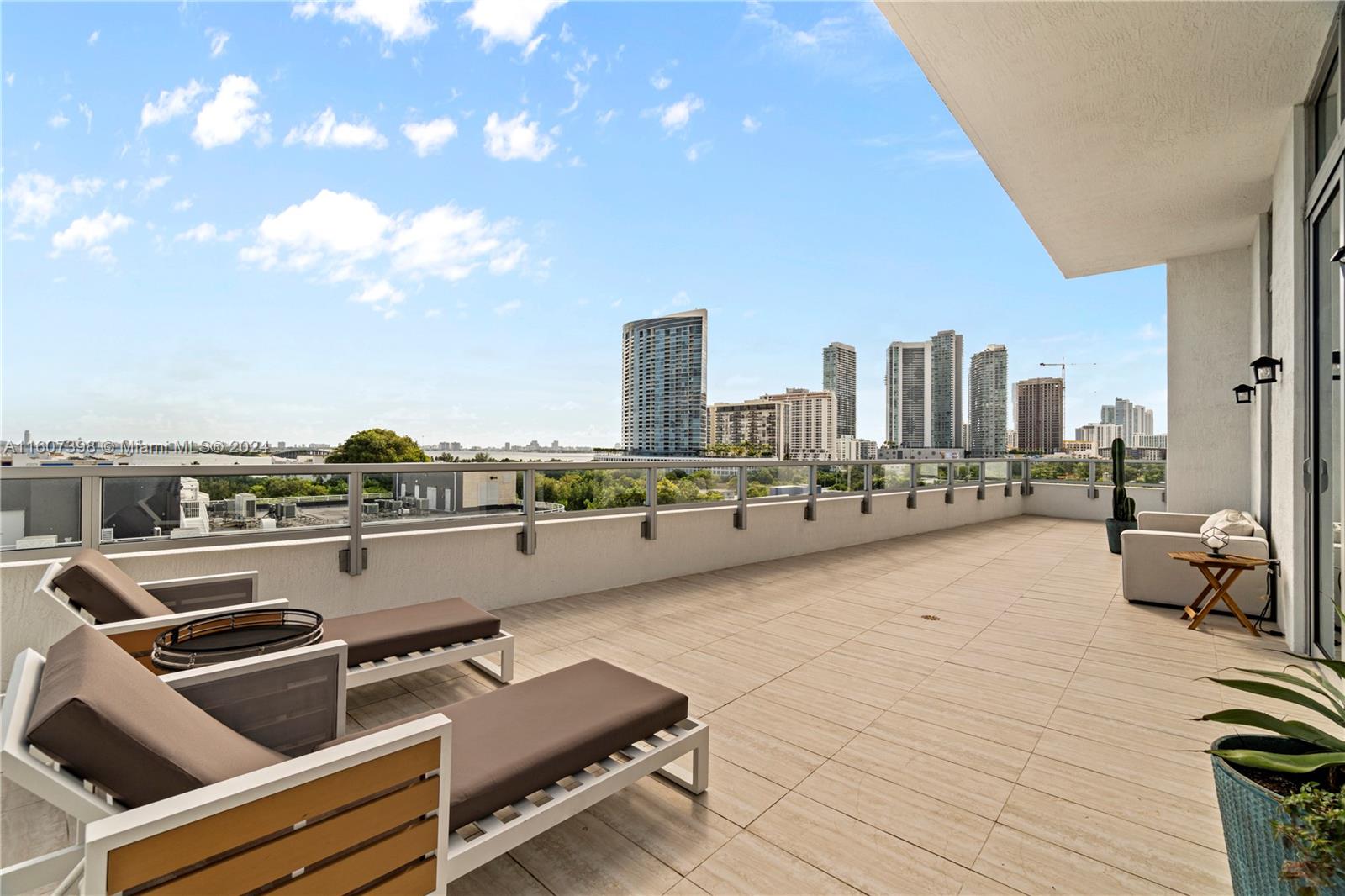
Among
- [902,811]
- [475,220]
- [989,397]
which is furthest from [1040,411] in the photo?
[475,220]

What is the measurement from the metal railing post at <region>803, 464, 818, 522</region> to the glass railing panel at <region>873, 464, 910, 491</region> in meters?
1.52

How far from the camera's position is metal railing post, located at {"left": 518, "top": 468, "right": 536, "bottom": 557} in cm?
526

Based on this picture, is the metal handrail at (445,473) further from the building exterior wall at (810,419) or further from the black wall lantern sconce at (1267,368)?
the building exterior wall at (810,419)

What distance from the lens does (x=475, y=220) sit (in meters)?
43.4

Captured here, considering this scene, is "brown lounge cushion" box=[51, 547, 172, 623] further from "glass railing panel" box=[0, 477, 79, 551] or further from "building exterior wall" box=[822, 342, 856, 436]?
"building exterior wall" box=[822, 342, 856, 436]

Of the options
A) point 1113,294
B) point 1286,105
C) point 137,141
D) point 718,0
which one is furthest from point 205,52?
point 1113,294

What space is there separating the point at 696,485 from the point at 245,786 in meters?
5.54

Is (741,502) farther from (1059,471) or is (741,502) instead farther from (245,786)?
(1059,471)

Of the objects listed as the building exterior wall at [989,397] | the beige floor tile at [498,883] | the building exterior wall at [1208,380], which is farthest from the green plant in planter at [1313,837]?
the building exterior wall at [989,397]

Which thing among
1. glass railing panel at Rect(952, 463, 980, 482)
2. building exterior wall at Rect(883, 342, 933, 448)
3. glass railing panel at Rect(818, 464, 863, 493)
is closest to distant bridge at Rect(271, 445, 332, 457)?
glass railing panel at Rect(818, 464, 863, 493)

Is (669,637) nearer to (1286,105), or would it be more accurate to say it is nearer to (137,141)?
(1286,105)

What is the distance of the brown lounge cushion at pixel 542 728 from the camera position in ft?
6.01

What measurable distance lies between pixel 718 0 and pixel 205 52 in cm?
1735

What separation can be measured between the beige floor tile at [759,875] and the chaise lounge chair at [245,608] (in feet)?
5.87
